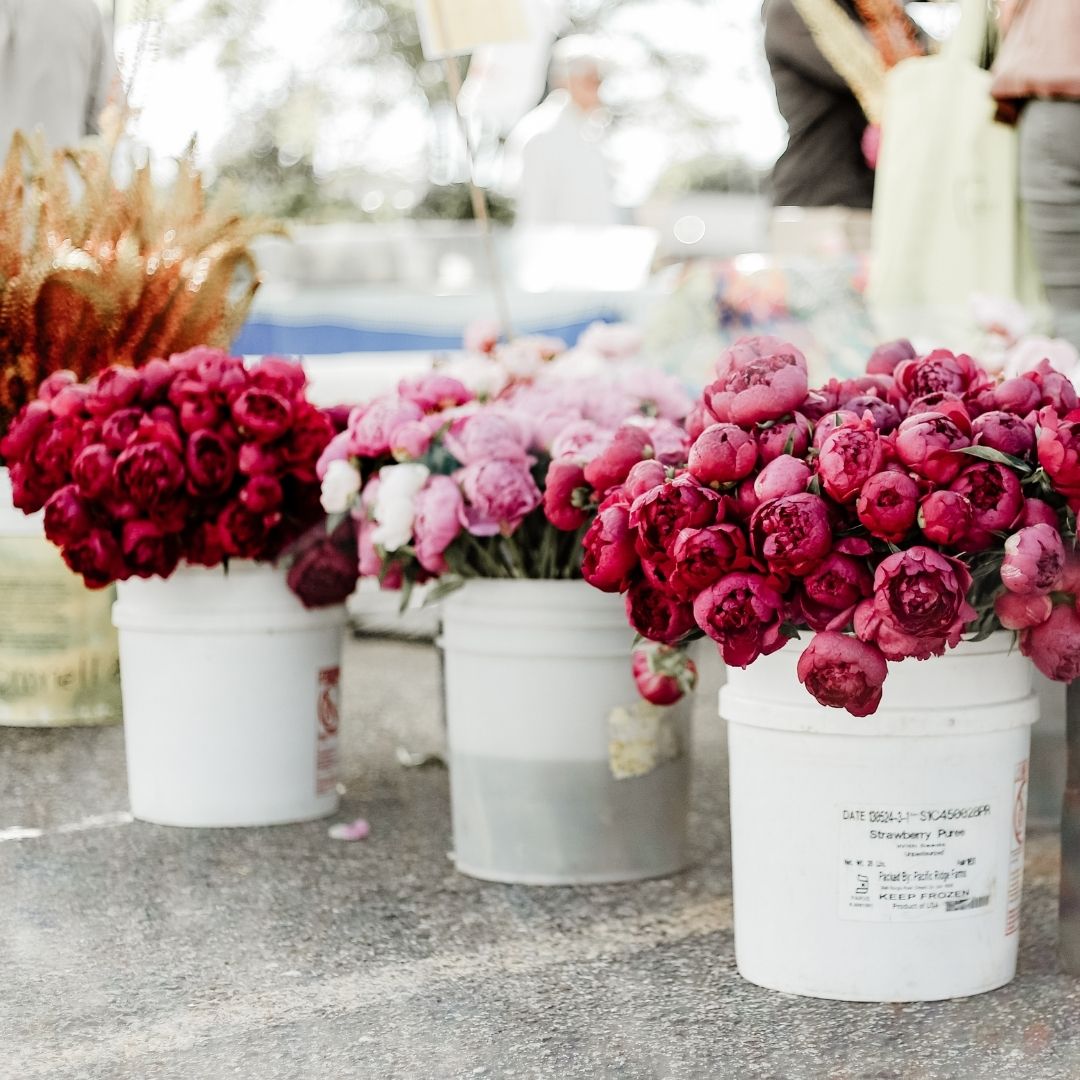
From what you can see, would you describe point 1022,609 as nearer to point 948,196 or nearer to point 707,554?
point 707,554

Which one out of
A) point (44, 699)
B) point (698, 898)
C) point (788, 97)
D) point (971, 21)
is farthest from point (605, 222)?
point (698, 898)

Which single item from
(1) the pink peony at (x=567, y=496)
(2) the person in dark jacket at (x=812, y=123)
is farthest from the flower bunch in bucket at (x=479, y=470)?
(2) the person in dark jacket at (x=812, y=123)

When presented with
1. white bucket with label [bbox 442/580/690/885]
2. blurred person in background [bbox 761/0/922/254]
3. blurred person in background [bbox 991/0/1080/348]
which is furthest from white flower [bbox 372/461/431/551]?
blurred person in background [bbox 761/0/922/254]

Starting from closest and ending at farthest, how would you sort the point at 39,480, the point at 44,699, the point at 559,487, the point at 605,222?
the point at 559,487, the point at 39,480, the point at 44,699, the point at 605,222

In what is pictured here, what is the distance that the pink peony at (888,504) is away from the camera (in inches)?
56.2

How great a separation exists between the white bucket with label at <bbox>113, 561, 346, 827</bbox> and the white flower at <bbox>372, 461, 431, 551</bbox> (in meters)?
0.38

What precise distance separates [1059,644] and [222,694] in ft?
4.16

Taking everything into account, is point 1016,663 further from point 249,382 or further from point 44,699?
point 44,699

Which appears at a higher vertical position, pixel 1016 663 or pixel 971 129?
pixel 971 129

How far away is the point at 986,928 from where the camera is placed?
1.67 m

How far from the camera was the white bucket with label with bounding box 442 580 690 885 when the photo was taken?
6.72 ft

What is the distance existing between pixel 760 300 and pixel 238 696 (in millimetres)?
1920

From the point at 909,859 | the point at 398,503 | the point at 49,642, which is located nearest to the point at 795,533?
the point at 909,859

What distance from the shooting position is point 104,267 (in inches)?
102
